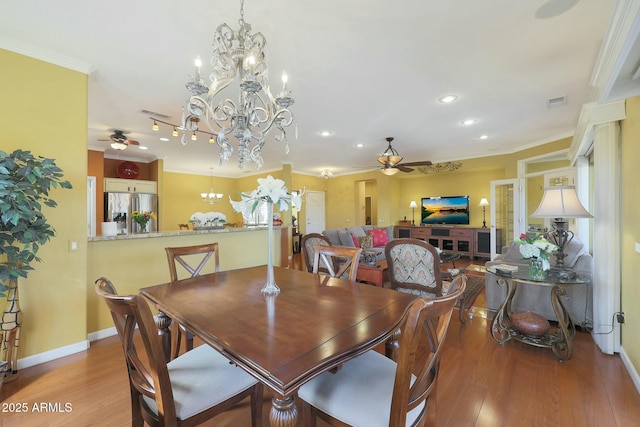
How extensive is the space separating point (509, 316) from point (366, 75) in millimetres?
2796

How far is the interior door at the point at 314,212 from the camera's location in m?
8.59

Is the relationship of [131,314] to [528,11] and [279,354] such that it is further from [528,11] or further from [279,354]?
[528,11]

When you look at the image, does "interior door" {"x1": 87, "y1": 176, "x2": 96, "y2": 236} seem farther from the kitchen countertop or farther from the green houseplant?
the green houseplant

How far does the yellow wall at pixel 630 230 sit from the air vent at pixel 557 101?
108cm

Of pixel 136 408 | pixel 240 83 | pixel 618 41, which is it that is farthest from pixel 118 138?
pixel 618 41

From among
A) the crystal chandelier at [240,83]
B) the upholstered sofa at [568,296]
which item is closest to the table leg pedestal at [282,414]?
the crystal chandelier at [240,83]

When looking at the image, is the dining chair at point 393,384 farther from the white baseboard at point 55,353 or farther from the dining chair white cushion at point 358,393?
the white baseboard at point 55,353

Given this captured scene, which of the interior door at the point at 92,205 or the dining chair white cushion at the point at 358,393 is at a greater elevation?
the interior door at the point at 92,205

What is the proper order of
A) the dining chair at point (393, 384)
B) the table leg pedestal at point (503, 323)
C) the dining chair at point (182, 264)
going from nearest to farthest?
the dining chair at point (393, 384) → the dining chair at point (182, 264) → the table leg pedestal at point (503, 323)

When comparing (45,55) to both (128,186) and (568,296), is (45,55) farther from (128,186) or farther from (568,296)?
(568,296)

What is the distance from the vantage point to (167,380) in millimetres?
1024

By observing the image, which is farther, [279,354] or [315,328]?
[315,328]

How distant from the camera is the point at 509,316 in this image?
2.65 m

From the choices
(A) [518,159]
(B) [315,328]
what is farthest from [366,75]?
(A) [518,159]
